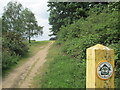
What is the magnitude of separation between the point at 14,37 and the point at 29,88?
8699mm

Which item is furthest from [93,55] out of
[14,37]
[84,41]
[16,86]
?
[14,37]

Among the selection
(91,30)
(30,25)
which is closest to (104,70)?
(91,30)

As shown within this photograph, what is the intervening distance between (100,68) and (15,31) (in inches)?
555

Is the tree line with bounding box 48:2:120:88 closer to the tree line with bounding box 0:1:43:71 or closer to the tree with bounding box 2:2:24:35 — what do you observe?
the tree line with bounding box 0:1:43:71

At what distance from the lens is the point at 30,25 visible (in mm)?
22172

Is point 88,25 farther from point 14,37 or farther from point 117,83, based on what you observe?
point 14,37

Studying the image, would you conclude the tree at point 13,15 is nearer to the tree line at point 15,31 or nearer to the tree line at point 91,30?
the tree line at point 15,31

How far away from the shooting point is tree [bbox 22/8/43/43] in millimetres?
19812

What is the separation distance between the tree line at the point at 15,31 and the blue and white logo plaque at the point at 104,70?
5908mm

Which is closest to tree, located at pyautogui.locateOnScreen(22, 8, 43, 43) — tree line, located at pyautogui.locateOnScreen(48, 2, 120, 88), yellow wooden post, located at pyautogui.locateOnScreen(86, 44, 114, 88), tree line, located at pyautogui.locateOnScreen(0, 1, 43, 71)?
tree line, located at pyautogui.locateOnScreen(0, 1, 43, 71)

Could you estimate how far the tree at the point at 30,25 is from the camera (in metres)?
19.8

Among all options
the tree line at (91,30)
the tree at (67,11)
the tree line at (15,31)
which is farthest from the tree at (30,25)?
the tree line at (91,30)

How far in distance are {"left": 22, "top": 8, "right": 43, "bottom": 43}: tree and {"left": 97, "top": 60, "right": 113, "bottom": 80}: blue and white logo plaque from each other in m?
18.0

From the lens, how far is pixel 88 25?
29.6 feet
